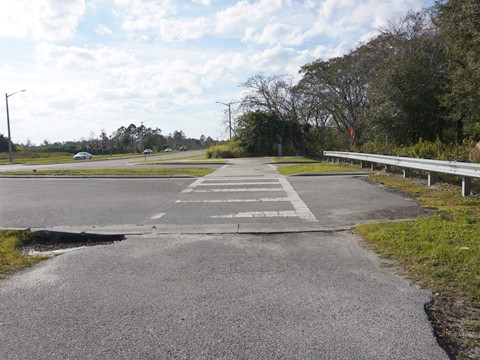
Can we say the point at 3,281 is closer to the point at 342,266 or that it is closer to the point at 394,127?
the point at 342,266

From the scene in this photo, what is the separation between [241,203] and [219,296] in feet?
19.8

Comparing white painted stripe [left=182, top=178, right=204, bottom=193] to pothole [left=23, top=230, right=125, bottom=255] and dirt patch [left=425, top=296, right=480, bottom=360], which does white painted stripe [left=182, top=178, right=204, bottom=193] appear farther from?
dirt patch [left=425, top=296, right=480, bottom=360]

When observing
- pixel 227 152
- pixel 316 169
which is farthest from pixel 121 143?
pixel 316 169

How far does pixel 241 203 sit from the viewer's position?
1023cm

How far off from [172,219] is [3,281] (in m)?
3.91

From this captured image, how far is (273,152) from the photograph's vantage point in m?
44.7

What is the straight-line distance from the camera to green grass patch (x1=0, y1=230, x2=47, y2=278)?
→ 17.6ft

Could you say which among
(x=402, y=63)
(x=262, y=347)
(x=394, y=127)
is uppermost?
(x=402, y=63)

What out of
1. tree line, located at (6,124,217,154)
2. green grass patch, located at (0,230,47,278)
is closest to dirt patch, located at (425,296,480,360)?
green grass patch, located at (0,230,47,278)

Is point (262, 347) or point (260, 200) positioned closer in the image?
point (262, 347)

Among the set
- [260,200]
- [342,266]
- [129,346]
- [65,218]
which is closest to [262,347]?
[129,346]

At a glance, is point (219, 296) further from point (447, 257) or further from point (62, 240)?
point (62, 240)

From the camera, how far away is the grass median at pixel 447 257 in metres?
3.45

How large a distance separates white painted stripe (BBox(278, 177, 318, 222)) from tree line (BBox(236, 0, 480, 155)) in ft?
29.3
